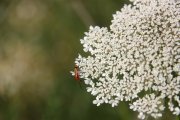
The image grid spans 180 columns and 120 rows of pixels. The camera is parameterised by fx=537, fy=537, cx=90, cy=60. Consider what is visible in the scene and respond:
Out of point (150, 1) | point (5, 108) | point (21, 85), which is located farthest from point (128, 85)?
point (21, 85)

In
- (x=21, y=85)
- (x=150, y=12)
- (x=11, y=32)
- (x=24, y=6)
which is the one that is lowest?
(x=150, y=12)

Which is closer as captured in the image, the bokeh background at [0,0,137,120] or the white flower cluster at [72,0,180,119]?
the white flower cluster at [72,0,180,119]

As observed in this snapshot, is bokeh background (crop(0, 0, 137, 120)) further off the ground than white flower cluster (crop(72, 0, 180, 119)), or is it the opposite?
bokeh background (crop(0, 0, 137, 120))

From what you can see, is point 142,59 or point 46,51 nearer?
point 142,59

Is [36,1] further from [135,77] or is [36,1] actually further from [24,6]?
[135,77]

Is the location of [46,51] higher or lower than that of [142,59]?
higher
